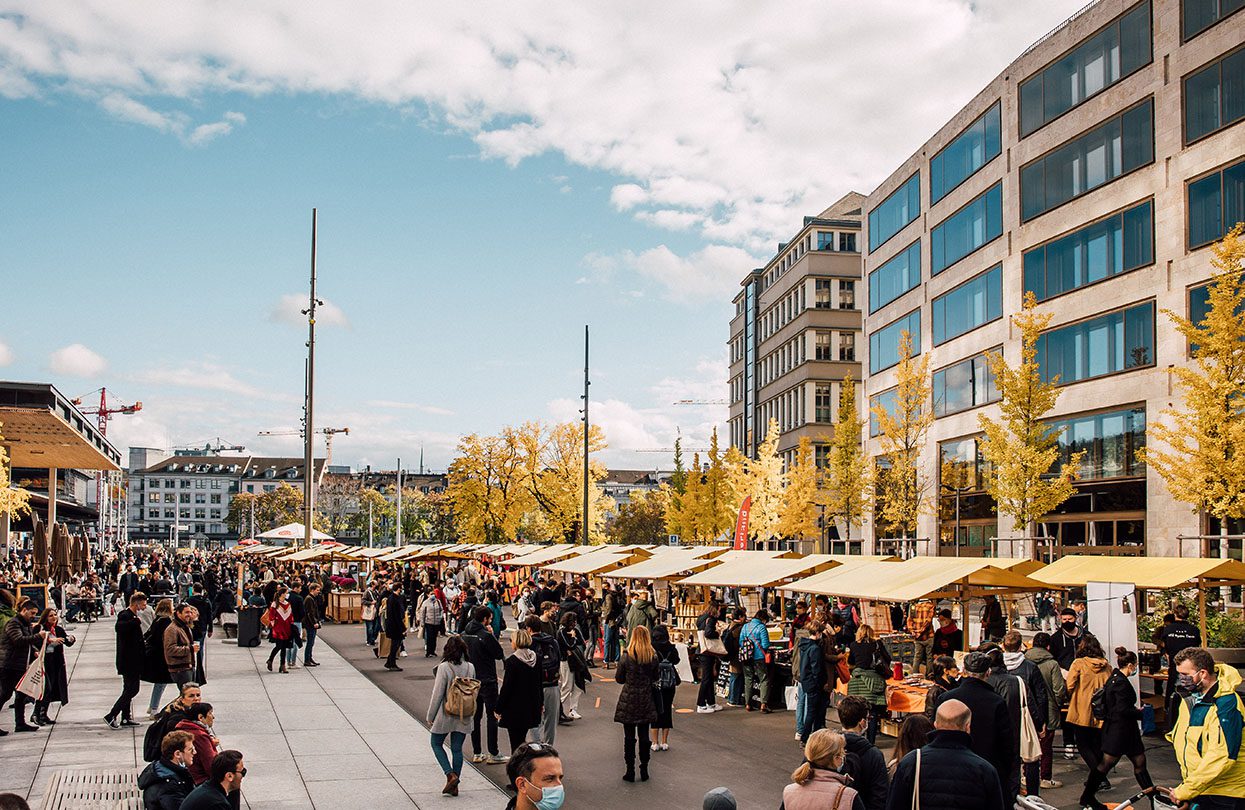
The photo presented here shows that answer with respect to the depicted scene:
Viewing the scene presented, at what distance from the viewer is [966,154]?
49594mm

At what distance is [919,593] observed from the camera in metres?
17.2

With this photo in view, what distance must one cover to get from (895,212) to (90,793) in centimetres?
5431

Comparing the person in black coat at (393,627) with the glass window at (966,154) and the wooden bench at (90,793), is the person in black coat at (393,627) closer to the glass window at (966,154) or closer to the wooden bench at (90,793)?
the wooden bench at (90,793)

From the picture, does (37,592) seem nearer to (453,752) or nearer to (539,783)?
(453,752)

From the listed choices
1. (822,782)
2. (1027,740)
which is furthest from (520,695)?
(822,782)

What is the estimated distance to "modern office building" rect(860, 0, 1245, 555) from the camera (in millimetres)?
34156

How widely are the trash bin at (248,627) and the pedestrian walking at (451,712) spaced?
17261 millimetres

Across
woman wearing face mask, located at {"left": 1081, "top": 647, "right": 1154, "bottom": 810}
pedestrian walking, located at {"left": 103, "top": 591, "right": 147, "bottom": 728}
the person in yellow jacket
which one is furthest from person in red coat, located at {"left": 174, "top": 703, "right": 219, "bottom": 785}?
woman wearing face mask, located at {"left": 1081, "top": 647, "right": 1154, "bottom": 810}

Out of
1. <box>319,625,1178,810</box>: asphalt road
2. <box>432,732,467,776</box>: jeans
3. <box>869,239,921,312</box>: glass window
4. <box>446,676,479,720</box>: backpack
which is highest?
<box>869,239,921,312</box>: glass window

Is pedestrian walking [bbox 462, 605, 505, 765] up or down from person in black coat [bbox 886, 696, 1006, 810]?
down

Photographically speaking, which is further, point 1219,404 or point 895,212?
point 895,212

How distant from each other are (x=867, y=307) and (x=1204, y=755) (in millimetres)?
56418

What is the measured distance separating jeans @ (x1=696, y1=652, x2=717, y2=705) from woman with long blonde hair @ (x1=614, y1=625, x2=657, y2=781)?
18.9ft

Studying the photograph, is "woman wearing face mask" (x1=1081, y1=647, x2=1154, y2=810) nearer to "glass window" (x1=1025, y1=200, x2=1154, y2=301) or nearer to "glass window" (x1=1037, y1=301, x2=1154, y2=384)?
"glass window" (x1=1037, y1=301, x2=1154, y2=384)
